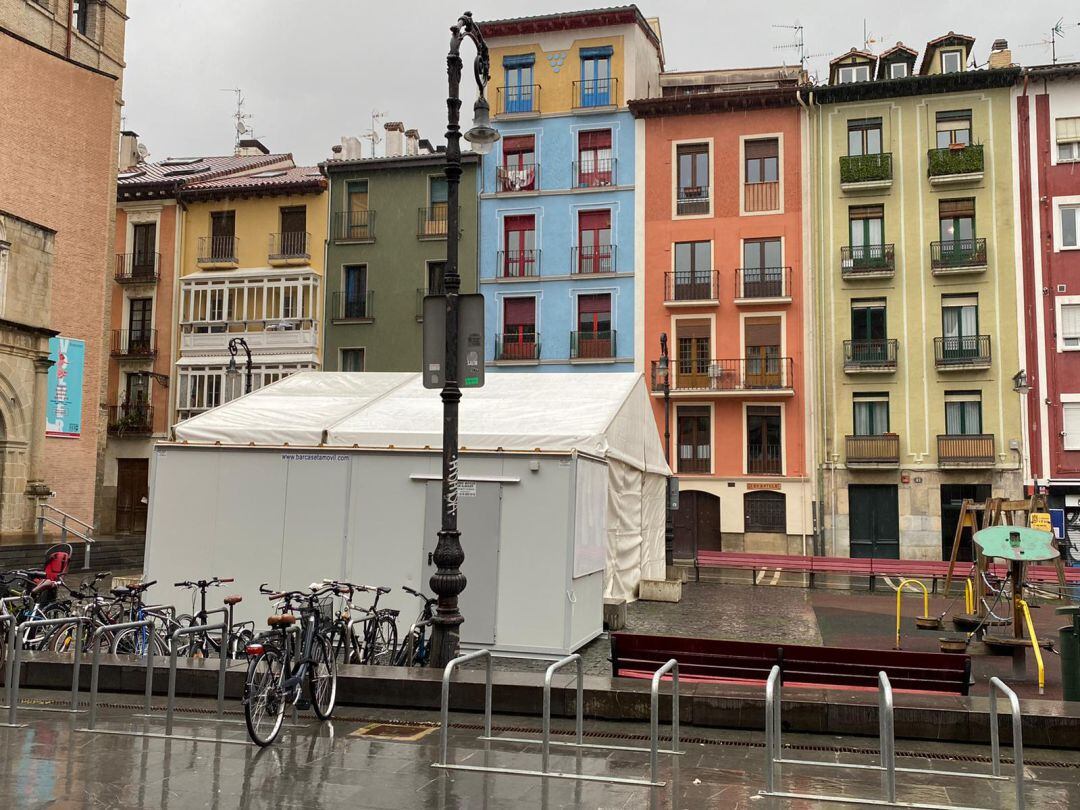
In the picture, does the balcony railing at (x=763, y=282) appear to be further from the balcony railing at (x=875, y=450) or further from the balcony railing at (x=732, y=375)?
the balcony railing at (x=875, y=450)

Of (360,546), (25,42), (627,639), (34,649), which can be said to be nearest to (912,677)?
(627,639)

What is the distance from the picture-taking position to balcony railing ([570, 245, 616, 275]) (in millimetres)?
38406

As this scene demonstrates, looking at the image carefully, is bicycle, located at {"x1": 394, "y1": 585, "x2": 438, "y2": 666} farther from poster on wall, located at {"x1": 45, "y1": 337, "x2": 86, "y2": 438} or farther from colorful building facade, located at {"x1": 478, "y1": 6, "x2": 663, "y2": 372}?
colorful building facade, located at {"x1": 478, "y1": 6, "x2": 663, "y2": 372}

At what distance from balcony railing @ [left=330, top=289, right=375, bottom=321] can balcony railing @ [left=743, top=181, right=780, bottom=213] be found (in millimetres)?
15462

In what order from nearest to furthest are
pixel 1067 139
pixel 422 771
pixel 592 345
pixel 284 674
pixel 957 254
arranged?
pixel 422 771, pixel 284 674, pixel 1067 139, pixel 957 254, pixel 592 345

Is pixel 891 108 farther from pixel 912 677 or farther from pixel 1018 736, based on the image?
pixel 1018 736

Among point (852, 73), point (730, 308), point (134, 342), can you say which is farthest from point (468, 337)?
point (134, 342)

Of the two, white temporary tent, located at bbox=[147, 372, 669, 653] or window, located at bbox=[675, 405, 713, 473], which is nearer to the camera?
white temporary tent, located at bbox=[147, 372, 669, 653]

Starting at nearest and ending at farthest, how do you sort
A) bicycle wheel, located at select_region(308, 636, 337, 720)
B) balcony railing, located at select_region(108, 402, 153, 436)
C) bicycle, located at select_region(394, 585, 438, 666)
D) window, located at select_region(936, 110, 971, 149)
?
bicycle wheel, located at select_region(308, 636, 337, 720) < bicycle, located at select_region(394, 585, 438, 666) < window, located at select_region(936, 110, 971, 149) < balcony railing, located at select_region(108, 402, 153, 436)

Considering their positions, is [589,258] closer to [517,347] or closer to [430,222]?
[517,347]

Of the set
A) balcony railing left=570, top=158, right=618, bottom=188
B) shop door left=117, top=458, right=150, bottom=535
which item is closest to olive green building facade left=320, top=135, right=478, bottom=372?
balcony railing left=570, top=158, right=618, bottom=188

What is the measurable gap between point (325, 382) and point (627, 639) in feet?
34.5

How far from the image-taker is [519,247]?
130ft

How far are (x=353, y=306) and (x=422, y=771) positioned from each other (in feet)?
115
